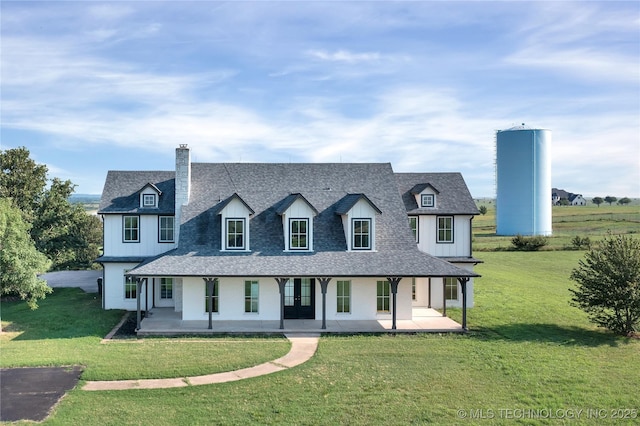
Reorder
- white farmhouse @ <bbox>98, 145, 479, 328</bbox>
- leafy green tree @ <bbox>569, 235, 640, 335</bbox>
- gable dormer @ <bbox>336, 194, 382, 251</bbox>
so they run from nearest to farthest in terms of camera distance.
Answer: leafy green tree @ <bbox>569, 235, 640, 335</bbox> → white farmhouse @ <bbox>98, 145, 479, 328</bbox> → gable dormer @ <bbox>336, 194, 382, 251</bbox>

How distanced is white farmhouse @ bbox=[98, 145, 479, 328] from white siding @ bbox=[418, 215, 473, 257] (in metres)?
0.06

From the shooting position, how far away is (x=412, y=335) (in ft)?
68.3

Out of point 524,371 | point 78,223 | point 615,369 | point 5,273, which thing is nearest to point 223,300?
point 5,273

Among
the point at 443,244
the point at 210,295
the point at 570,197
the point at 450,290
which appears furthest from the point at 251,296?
the point at 570,197

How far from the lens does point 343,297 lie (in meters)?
23.2

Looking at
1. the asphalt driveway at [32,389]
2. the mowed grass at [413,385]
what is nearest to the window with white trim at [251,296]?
the mowed grass at [413,385]

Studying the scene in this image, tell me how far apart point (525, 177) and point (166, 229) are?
6000cm

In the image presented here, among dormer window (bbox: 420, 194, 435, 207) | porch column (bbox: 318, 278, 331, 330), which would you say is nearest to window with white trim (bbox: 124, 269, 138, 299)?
porch column (bbox: 318, 278, 331, 330)

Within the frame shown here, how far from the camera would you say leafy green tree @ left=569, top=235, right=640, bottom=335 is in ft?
66.3

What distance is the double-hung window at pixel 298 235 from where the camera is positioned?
77.2 feet

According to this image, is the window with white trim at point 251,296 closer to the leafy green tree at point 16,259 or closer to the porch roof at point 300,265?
the porch roof at point 300,265

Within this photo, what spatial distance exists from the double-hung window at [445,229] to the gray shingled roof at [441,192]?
1.63ft

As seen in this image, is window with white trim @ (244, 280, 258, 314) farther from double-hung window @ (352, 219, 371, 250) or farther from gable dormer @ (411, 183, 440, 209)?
gable dormer @ (411, 183, 440, 209)

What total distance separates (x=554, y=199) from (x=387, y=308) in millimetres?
164257
